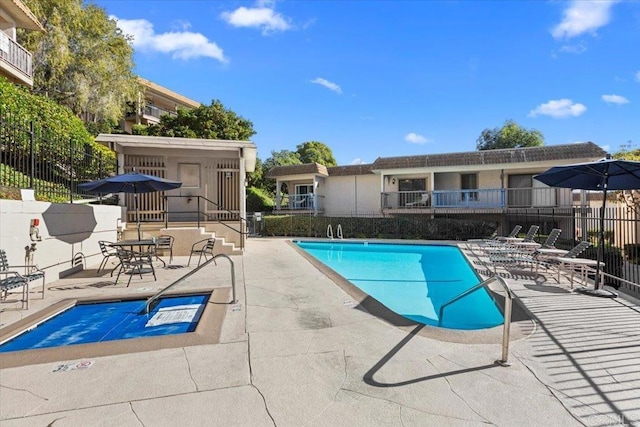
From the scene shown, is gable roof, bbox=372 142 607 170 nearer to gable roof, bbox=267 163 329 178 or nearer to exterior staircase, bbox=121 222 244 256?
gable roof, bbox=267 163 329 178

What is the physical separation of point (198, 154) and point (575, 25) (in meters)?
16.9

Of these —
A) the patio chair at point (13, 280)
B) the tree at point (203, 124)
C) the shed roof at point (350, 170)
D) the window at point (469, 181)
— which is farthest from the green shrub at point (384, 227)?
the patio chair at point (13, 280)

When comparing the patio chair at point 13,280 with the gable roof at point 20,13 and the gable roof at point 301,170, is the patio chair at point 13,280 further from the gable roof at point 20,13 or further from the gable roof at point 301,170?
the gable roof at point 301,170

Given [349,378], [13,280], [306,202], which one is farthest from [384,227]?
[349,378]

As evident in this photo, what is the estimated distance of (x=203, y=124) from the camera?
27.8 m

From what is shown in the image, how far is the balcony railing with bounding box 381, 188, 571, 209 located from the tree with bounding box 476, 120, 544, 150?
24590 mm

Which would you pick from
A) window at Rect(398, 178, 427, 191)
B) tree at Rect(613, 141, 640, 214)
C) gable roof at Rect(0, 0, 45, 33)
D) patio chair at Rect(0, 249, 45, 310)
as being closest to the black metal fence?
patio chair at Rect(0, 249, 45, 310)

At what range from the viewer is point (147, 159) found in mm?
13805

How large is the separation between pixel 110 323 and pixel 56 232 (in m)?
4.07

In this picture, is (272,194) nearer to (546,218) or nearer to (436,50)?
(436,50)

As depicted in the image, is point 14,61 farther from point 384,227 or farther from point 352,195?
point 384,227

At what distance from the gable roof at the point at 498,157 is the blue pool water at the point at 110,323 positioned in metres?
17.8

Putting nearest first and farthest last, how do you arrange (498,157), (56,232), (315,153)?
(56,232) → (498,157) → (315,153)

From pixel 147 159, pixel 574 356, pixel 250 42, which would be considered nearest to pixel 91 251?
pixel 147 159
